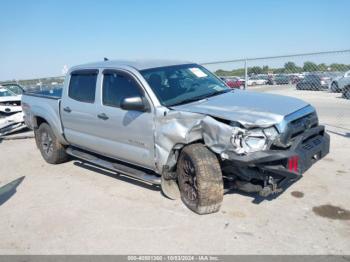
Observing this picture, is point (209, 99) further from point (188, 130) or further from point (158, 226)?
point (158, 226)

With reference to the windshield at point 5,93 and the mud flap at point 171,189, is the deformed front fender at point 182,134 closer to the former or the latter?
the mud flap at point 171,189

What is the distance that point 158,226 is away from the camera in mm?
4020

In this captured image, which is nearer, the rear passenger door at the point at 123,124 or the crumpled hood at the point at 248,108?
the crumpled hood at the point at 248,108

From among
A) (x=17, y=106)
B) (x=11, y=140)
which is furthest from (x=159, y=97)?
(x=17, y=106)

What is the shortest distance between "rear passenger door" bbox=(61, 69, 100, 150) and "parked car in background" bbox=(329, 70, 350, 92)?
1601cm

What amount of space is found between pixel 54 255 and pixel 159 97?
7.40ft

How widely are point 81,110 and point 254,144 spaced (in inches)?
122

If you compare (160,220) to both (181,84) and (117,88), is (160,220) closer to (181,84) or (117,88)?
(181,84)

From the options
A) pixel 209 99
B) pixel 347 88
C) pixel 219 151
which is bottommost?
pixel 347 88

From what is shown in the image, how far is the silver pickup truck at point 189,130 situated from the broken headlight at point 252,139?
1cm

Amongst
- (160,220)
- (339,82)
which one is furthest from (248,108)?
(339,82)

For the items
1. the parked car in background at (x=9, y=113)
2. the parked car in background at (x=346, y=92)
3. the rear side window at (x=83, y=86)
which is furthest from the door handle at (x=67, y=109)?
the parked car in background at (x=346, y=92)

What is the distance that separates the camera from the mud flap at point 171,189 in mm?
4633

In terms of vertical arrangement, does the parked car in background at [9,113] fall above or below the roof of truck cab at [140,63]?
below
